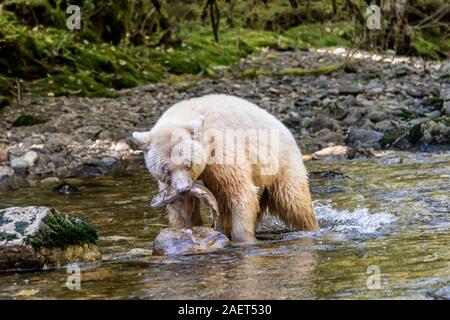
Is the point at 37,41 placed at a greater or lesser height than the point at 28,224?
greater

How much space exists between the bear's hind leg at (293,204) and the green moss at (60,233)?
6.49ft

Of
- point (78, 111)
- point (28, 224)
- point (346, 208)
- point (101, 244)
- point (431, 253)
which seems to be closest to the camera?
point (431, 253)

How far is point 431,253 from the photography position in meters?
6.50

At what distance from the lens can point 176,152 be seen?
6.93 m

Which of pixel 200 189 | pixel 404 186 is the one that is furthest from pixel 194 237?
pixel 404 186

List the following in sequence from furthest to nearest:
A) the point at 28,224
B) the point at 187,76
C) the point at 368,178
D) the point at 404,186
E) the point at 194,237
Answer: the point at 187,76, the point at 368,178, the point at 404,186, the point at 194,237, the point at 28,224

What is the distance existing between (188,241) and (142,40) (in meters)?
21.7

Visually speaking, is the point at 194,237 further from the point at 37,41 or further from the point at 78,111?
the point at 37,41

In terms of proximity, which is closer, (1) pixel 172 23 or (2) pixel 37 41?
(2) pixel 37 41

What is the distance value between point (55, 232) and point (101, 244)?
1310mm

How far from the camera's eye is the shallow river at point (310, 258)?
5656 millimetres

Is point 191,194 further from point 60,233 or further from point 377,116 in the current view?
point 377,116

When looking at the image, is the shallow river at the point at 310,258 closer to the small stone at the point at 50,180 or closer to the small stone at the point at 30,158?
the small stone at the point at 50,180

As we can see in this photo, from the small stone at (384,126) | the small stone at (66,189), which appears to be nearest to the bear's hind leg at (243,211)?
the small stone at (66,189)
